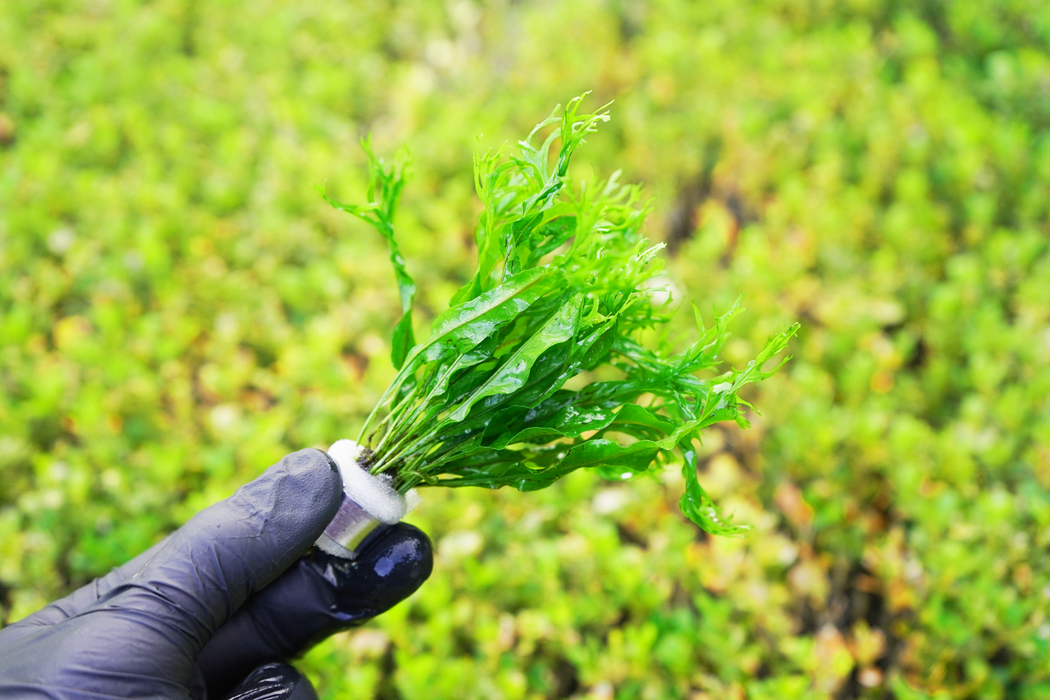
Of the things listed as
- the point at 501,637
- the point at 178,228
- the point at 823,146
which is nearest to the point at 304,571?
the point at 501,637

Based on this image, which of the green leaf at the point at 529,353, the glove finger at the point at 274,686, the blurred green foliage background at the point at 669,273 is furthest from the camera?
the blurred green foliage background at the point at 669,273

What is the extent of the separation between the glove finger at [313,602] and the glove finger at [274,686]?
10cm

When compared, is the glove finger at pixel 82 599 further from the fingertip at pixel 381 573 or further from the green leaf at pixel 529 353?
the green leaf at pixel 529 353

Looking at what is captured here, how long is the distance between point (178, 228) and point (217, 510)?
1.56m

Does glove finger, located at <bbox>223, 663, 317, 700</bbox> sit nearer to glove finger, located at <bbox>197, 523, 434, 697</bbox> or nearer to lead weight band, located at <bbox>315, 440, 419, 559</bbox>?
glove finger, located at <bbox>197, 523, 434, 697</bbox>

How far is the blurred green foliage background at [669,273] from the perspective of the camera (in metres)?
1.60

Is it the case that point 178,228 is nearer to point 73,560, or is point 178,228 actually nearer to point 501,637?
point 73,560

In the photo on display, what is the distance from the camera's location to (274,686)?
1119mm

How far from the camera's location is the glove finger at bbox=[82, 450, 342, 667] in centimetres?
107

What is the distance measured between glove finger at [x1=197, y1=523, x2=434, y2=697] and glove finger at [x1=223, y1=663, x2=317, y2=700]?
95 millimetres

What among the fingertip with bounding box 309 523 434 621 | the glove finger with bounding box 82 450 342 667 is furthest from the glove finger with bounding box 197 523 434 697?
the glove finger with bounding box 82 450 342 667

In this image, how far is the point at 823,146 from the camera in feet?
8.27

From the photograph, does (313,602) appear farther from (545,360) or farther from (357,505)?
(545,360)

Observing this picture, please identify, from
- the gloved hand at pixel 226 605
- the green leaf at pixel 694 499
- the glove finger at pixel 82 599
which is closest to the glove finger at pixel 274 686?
the gloved hand at pixel 226 605
